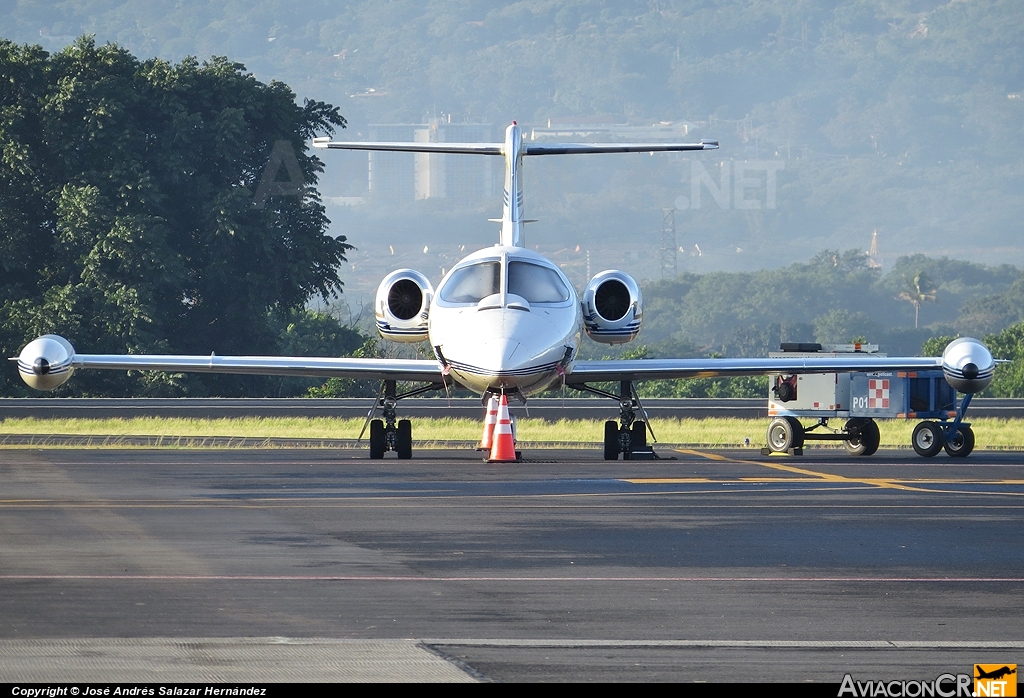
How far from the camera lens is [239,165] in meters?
63.4

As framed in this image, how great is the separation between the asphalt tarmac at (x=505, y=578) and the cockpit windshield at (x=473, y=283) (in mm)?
4428

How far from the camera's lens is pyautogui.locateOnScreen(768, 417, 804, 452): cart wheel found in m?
28.0

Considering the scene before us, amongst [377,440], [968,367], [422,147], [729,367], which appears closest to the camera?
[968,367]

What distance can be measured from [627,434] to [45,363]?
9.33 m

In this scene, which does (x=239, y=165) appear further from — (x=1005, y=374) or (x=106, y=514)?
(x=106, y=514)

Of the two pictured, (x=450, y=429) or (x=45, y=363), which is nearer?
(x=45, y=363)

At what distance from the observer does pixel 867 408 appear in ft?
91.8

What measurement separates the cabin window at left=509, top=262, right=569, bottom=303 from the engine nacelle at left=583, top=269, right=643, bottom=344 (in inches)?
76.3

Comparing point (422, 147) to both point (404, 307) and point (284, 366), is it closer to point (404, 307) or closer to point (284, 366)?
point (404, 307)

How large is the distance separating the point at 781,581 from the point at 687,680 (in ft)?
11.8

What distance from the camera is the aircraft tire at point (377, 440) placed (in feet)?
83.0

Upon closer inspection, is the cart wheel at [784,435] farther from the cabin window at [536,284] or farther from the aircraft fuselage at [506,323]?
the cabin window at [536,284]

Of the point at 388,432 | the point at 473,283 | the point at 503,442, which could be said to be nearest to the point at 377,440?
the point at 388,432

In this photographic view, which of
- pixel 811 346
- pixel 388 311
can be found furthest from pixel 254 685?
pixel 811 346
